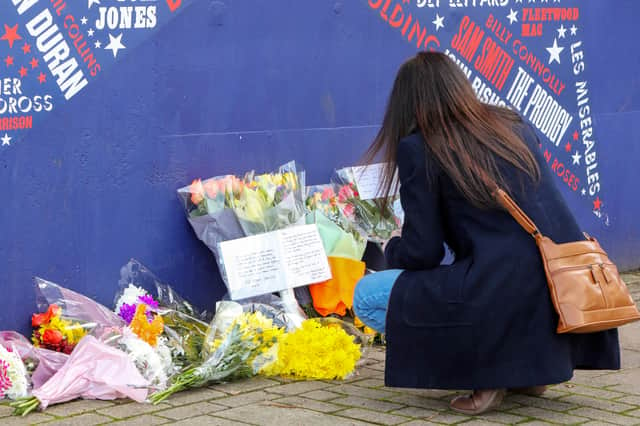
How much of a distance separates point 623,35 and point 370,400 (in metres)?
4.25

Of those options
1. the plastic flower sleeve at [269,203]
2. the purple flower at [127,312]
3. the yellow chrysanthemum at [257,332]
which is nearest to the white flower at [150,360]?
→ the yellow chrysanthemum at [257,332]

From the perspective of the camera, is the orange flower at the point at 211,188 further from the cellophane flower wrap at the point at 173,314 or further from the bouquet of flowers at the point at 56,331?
the bouquet of flowers at the point at 56,331

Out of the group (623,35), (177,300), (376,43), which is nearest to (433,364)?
(177,300)

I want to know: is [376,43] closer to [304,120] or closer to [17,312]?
[304,120]

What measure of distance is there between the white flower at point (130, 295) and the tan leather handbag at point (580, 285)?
206cm

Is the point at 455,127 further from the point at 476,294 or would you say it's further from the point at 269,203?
the point at 269,203

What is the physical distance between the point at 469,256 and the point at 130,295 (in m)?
1.88

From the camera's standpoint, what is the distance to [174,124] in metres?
5.70

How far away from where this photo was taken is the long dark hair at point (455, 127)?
427 centimetres

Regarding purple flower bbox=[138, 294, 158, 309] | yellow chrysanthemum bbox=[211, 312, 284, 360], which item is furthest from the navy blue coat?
purple flower bbox=[138, 294, 158, 309]

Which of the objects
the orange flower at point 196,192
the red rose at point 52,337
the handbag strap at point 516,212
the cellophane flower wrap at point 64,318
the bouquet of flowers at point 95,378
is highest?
the orange flower at point 196,192

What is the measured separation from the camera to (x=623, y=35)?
7.89 meters

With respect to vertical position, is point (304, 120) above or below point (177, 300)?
above

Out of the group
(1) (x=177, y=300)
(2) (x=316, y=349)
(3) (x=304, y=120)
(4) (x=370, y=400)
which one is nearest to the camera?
(4) (x=370, y=400)
